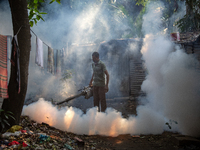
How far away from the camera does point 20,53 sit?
384 centimetres

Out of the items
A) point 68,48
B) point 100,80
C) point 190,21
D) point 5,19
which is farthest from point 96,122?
point 190,21

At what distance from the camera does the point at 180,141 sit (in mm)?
3996

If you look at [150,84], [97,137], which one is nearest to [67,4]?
[150,84]

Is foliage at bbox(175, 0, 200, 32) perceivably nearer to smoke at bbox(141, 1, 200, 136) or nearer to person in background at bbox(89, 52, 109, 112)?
smoke at bbox(141, 1, 200, 136)

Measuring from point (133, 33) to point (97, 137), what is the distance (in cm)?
1922

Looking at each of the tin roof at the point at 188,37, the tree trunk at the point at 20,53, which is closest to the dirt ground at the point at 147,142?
the tree trunk at the point at 20,53

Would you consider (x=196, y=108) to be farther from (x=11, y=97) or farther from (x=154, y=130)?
(x=11, y=97)

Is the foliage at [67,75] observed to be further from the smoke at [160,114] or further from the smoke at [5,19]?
the smoke at [160,114]

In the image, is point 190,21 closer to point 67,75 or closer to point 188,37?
point 188,37

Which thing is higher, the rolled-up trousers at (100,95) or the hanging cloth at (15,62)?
the hanging cloth at (15,62)

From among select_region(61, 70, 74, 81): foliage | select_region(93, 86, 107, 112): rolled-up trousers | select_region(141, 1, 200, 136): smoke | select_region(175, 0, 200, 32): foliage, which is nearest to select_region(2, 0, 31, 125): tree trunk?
select_region(93, 86, 107, 112): rolled-up trousers

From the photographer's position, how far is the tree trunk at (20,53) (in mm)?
3756

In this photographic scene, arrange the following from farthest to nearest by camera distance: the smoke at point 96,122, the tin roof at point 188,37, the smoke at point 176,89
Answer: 1. the tin roof at point 188,37
2. the smoke at point 176,89
3. the smoke at point 96,122

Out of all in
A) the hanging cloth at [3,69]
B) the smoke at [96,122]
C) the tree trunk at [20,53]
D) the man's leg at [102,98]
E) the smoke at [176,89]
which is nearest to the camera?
the hanging cloth at [3,69]
